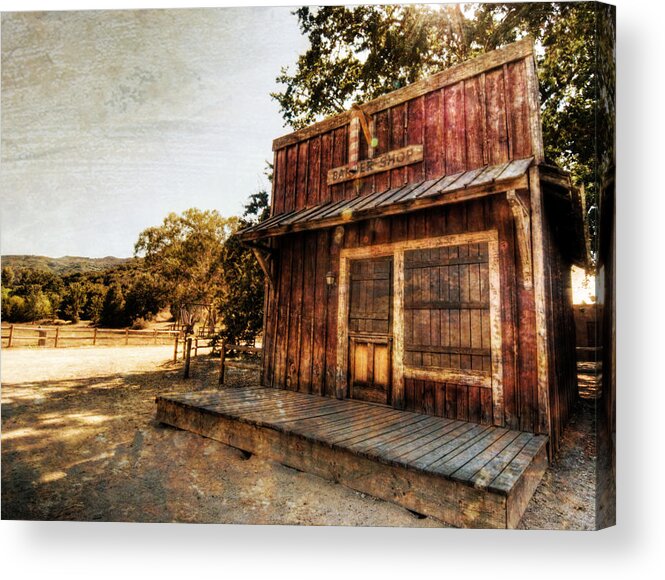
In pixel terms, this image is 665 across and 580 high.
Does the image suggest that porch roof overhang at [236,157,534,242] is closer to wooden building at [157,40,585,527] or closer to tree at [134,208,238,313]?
wooden building at [157,40,585,527]

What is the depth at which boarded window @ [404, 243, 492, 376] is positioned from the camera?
3.58 m

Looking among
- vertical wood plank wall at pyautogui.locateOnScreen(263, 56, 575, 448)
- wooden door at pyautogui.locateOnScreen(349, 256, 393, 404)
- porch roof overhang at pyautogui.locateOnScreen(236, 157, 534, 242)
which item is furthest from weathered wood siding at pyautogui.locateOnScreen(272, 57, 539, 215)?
wooden door at pyautogui.locateOnScreen(349, 256, 393, 404)

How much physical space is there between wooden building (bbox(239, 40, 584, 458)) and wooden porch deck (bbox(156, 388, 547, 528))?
0.46 m

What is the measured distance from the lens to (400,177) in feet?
15.0

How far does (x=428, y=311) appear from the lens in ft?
13.0

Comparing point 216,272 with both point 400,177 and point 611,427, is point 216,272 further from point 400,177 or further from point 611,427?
point 611,427

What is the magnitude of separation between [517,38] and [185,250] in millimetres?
4283

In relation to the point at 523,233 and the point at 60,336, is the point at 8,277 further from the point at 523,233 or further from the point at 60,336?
the point at 523,233

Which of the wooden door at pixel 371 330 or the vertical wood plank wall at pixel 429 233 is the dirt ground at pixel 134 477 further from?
the wooden door at pixel 371 330

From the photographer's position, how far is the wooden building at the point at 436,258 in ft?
11.0

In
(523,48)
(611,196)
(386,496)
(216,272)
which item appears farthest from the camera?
(216,272)

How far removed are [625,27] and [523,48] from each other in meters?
0.85

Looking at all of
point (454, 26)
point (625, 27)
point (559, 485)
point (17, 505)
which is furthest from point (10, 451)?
point (625, 27)

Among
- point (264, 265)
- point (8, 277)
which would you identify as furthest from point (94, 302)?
point (264, 265)
